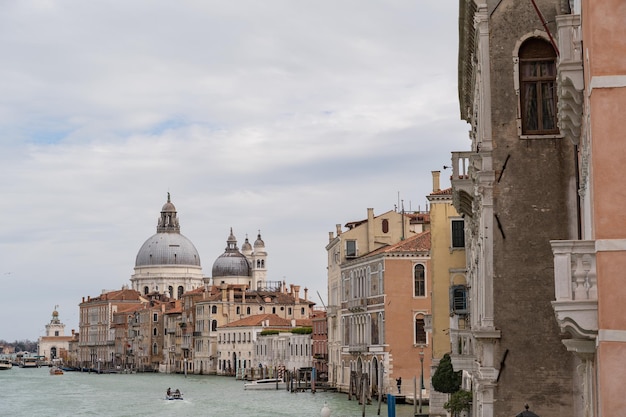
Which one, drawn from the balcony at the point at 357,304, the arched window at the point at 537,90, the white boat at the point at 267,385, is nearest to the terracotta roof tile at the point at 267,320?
the white boat at the point at 267,385

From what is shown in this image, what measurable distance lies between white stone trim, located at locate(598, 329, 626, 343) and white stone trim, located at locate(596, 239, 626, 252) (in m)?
0.47

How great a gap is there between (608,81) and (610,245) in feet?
3.11

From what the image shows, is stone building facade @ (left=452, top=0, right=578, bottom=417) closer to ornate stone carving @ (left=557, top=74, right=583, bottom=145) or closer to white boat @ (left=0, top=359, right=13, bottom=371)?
ornate stone carving @ (left=557, top=74, right=583, bottom=145)

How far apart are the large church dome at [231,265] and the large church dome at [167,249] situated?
965 centimetres

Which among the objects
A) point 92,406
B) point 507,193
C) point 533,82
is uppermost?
point 533,82

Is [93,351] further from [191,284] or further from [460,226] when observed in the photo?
[460,226]

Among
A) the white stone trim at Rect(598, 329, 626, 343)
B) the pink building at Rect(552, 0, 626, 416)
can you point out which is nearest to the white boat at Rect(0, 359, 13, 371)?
the pink building at Rect(552, 0, 626, 416)

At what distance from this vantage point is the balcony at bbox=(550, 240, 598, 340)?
6.83 meters

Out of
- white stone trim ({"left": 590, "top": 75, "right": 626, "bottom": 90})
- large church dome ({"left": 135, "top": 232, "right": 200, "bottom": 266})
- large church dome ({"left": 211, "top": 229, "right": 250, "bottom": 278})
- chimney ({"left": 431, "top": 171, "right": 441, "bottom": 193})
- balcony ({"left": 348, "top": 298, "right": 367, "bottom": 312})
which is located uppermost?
large church dome ({"left": 135, "top": 232, "right": 200, "bottom": 266})

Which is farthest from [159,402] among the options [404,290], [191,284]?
[191,284]

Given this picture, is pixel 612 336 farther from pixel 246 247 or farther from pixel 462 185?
pixel 246 247

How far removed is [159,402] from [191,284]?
7697 centimetres

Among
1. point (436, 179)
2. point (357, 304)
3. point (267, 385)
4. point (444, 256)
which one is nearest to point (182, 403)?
point (357, 304)

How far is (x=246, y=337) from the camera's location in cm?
8669
